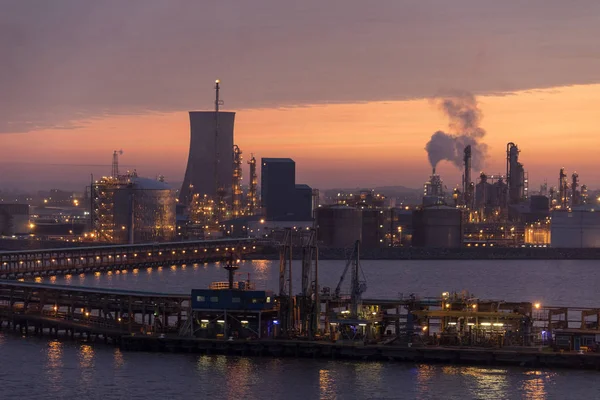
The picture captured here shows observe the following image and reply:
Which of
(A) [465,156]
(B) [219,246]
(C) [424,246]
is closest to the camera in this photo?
(B) [219,246]

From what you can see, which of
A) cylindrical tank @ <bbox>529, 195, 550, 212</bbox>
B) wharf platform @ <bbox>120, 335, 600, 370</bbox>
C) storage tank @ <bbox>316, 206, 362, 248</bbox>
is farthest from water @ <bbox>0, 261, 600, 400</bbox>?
cylindrical tank @ <bbox>529, 195, 550, 212</bbox>

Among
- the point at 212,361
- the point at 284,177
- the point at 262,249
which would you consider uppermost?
the point at 284,177

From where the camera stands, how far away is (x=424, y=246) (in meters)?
101

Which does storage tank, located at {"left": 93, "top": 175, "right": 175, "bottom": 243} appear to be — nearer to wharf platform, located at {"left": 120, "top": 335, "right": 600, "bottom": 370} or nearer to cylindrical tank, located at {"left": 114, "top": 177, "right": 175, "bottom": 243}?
cylindrical tank, located at {"left": 114, "top": 177, "right": 175, "bottom": 243}

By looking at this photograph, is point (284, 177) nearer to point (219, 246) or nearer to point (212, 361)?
point (219, 246)

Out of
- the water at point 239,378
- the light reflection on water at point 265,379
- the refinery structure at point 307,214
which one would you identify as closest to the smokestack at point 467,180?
the refinery structure at point 307,214

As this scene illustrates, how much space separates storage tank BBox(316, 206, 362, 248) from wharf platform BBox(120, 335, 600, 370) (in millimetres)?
61382

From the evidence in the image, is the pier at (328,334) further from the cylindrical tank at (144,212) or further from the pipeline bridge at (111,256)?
the cylindrical tank at (144,212)

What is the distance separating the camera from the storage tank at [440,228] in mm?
100250

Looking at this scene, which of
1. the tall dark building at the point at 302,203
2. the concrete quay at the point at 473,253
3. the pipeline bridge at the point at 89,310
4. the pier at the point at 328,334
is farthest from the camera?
the tall dark building at the point at 302,203

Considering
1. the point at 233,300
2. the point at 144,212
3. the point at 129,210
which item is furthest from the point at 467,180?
the point at 233,300

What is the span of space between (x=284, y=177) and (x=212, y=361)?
89709mm

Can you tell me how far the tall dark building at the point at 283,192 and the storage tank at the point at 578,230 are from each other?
1167 inches

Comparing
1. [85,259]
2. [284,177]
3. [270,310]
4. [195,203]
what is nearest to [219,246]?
[85,259]
